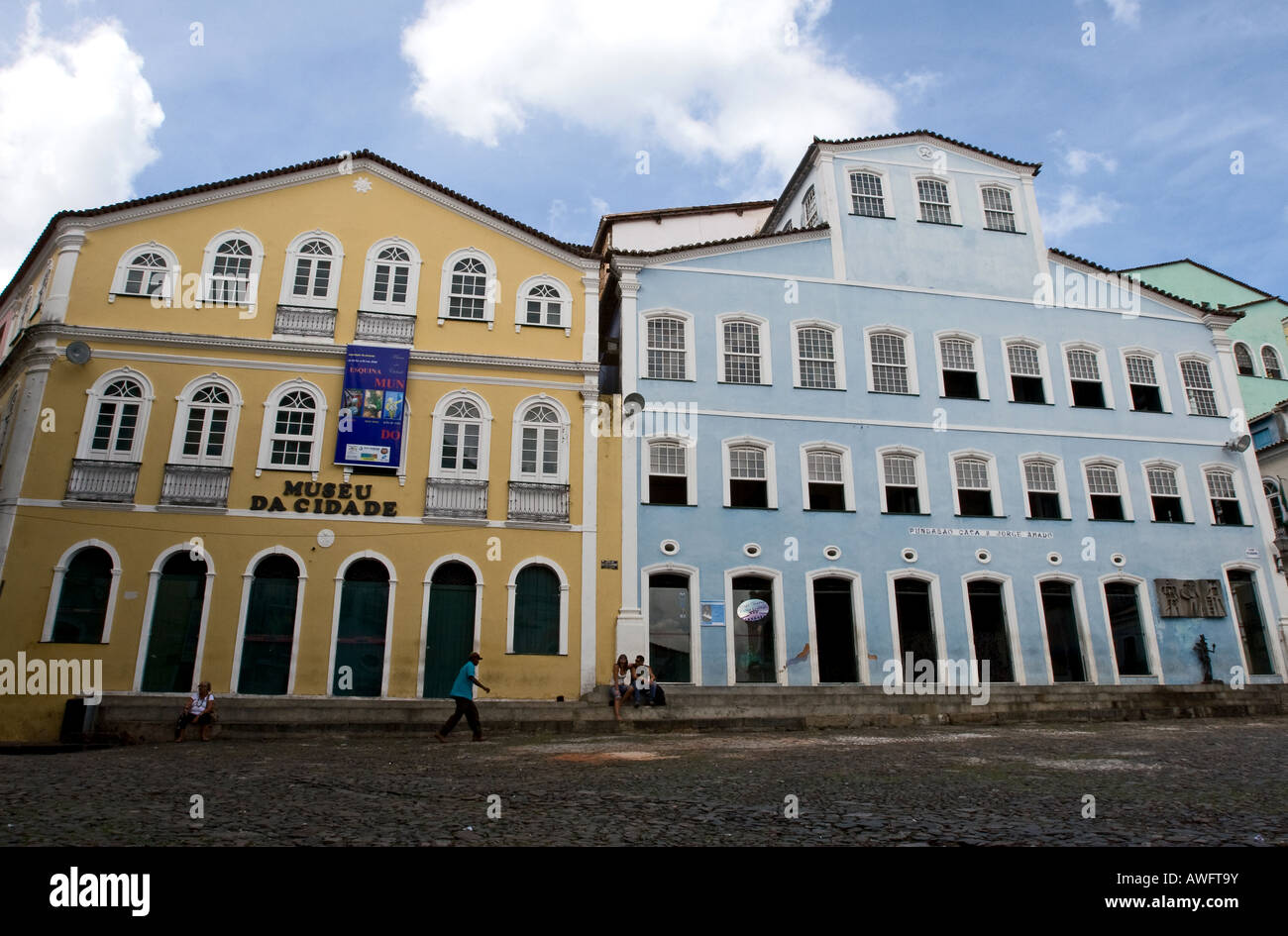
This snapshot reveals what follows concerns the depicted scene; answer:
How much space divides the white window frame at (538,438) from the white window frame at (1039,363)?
12517 mm

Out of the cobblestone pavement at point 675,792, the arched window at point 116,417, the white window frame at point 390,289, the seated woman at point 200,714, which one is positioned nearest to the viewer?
the cobblestone pavement at point 675,792

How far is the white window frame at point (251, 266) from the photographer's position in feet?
67.8

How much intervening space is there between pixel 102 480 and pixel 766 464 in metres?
15.5

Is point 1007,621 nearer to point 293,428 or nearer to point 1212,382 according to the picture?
point 1212,382

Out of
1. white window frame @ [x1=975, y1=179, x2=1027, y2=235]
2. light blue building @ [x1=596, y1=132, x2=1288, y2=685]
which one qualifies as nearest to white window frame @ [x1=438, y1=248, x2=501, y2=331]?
light blue building @ [x1=596, y1=132, x2=1288, y2=685]

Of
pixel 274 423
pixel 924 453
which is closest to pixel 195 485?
pixel 274 423

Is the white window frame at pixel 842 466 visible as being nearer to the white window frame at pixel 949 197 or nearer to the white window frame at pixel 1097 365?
the white window frame at pixel 1097 365

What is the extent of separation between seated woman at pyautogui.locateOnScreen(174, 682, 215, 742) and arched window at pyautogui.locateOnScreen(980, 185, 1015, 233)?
23925 mm

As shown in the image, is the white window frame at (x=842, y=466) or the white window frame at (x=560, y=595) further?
the white window frame at (x=842, y=466)

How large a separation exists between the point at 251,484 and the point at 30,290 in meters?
9.74

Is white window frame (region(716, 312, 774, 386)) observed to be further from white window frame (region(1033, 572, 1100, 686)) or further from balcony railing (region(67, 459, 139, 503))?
balcony railing (region(67, 459, 139, 503))

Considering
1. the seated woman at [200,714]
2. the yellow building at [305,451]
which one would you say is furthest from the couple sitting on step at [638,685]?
the seated woman at [200,714]

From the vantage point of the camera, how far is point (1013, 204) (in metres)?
25.9

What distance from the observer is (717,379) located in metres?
22.3
